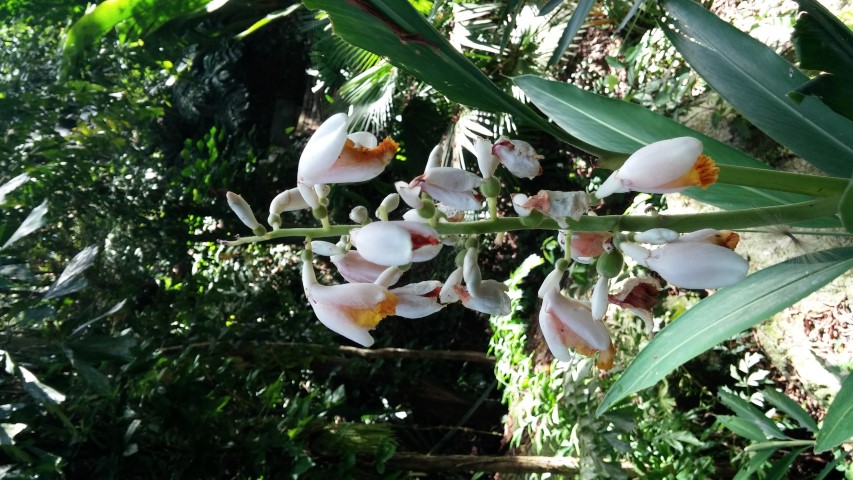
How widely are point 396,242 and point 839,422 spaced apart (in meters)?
0.45

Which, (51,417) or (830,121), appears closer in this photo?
(830,121)

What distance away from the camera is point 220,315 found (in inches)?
108

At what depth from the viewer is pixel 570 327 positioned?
58cm

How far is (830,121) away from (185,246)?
9.62 ft

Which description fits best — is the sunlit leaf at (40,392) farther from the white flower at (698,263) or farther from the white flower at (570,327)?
the white flower at (698,263)

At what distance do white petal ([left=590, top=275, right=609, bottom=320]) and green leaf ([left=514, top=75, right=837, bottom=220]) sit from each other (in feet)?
0.80

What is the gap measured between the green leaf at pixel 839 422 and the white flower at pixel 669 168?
0.29 metres

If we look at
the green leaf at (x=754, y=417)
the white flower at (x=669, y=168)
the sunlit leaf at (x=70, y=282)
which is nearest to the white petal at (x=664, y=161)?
the white flower at (x=669, y=168)

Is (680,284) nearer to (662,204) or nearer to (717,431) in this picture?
(717,431)

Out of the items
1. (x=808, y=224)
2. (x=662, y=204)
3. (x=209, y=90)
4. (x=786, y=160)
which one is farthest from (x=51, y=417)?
(x=209, y=90)

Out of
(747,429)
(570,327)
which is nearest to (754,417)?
(747,429)

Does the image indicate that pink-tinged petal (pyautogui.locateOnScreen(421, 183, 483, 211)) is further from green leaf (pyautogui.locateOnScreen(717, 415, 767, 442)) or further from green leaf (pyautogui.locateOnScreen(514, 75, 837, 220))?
green leaf (pyautogui.locateOnScreen(717, 415, 767, 442))

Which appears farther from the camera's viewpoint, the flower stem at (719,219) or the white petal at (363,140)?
the white petal at (363,140)

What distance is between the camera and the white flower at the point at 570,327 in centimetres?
58
